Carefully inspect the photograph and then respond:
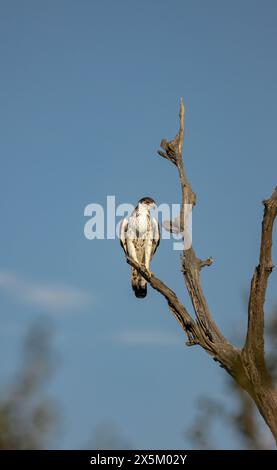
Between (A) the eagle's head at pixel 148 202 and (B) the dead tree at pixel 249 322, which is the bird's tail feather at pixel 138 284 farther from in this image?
(B) the dead tree at pixel 249 322

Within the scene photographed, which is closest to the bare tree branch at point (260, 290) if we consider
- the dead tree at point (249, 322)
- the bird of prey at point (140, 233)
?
the dead tree at point (249, 322)

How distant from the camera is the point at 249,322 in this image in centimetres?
1025

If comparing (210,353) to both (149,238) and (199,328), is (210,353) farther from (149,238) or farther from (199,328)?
(149,238)

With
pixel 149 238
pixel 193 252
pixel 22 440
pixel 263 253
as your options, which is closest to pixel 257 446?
pixel 22 440

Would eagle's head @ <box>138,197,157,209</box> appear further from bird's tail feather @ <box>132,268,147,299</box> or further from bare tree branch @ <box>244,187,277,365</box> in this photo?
bare tree branch @ <box>244,187,277,365</box>

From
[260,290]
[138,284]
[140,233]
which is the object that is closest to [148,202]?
[140,233]

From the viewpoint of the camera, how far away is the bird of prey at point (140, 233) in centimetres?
1576

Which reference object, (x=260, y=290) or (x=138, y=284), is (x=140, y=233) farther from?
(x=260, y=290)

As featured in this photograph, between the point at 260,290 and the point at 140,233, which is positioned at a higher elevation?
the point at 140,233

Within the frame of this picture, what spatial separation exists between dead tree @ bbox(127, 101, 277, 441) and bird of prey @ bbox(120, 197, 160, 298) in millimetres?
4192

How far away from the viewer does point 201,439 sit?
9.87 metres

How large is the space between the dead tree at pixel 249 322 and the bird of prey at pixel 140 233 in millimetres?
4192

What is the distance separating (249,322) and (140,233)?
586cm
